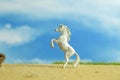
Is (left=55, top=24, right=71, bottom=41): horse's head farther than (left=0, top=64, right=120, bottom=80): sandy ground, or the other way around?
(left=55, top=24, right=71, bottom=41): horse's head

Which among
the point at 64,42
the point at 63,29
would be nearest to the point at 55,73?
the point at 64,42

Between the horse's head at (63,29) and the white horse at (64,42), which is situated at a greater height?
the horse's head at (63,29)

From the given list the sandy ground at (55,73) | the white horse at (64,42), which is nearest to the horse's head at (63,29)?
the white horse at (64,42)

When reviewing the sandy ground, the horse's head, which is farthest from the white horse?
the sandy ground

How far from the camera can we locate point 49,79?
17359 mm

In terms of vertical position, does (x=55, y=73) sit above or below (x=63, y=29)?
below

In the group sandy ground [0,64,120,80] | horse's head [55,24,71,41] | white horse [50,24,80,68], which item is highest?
horse's head [55,24,71,41]

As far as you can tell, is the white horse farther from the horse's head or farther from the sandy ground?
the sandy ground

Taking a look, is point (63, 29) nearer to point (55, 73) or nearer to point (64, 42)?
point (64, 42)

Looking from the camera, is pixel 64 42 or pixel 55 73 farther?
pixel 64 42

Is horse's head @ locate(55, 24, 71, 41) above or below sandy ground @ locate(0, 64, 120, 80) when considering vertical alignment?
above

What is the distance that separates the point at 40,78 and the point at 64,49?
2634mm

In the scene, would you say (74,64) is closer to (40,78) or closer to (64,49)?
(64,49)

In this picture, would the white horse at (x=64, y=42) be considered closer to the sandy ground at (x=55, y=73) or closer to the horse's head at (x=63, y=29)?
the horse's head at (x=63, y=29)
